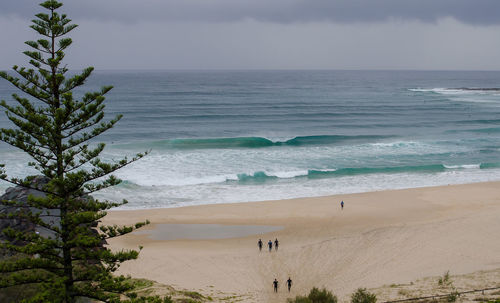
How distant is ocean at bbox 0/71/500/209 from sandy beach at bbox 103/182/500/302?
2.93 m

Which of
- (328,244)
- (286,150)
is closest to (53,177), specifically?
(328,244)

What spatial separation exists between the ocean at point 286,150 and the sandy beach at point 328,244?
9.61 feet

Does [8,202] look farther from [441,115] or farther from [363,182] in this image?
[441,115]

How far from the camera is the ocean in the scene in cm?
3238

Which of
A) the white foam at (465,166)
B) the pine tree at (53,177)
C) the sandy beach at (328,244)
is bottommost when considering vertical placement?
the sandy beach at (328,244)

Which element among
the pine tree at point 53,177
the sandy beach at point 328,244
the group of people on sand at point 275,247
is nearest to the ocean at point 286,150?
the sandy beach at point 328,244

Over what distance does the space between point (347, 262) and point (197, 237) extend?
25.5ft

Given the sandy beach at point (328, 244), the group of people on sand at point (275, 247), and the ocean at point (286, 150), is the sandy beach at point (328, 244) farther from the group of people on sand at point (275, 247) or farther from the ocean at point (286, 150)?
the ocean at point (286, 150)

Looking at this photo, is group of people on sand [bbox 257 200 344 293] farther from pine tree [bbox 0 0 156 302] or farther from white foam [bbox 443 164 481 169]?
white foam [bbox 443 164 481 169]

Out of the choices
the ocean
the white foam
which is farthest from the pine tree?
the white foam

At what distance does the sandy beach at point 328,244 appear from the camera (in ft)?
60.7

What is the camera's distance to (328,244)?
72.3 ft

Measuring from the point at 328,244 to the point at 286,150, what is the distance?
2226cm

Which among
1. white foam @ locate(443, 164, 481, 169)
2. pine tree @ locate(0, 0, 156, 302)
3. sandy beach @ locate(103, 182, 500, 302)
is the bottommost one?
sandy beach @ locate(103, 182, 500, 302)
